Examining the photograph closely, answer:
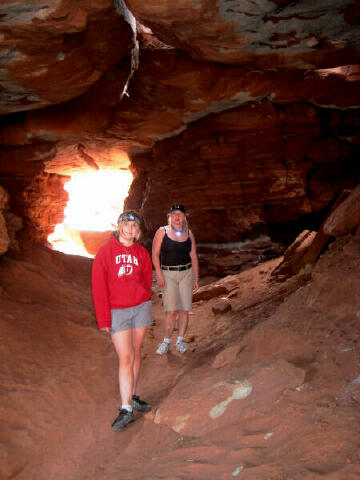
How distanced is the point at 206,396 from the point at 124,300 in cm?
108

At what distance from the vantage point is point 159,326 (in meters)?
6.58

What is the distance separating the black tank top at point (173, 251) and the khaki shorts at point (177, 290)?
0.14m

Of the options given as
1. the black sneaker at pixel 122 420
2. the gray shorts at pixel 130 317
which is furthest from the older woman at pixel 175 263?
the black sneaker at pixel 122 420

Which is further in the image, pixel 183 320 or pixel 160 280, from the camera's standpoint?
pixel 183 320

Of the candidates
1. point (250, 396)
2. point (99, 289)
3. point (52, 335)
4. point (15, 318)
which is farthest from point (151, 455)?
point (15, 318)

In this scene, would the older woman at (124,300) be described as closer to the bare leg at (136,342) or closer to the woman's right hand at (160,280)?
the bare leg at (136,342)

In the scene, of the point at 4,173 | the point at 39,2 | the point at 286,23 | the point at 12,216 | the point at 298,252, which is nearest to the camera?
the point at 39,2

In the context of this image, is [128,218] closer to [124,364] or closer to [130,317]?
[130,317]

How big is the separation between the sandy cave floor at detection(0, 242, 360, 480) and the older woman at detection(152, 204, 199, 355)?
2.18ft

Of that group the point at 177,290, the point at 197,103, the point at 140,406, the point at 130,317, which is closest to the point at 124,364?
the point at 130,317

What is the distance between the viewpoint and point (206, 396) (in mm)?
3057

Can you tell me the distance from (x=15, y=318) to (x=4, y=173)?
597cm

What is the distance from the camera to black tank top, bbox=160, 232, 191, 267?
458 centimetres

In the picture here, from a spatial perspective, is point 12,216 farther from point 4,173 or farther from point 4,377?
point 4,377
